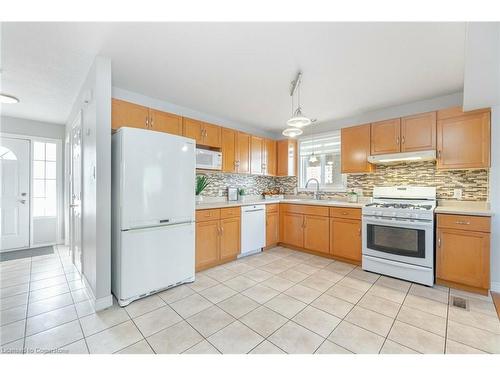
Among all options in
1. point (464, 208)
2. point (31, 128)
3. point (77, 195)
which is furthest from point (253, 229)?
point (31, 128)

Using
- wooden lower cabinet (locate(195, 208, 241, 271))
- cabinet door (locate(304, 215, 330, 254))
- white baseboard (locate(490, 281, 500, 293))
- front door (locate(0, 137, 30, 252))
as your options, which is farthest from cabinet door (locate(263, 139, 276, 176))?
front door (locate(0, 137, 30, 252))

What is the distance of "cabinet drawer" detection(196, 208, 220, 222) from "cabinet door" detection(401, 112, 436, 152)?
267cm

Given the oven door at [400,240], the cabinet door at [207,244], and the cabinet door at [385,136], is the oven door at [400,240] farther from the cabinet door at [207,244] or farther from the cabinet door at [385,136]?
the cabinet door at [207,244]

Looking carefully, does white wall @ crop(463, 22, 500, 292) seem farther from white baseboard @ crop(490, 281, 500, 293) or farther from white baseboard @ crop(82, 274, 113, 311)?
white baseboard @ crop(82, 274, 113, 311)

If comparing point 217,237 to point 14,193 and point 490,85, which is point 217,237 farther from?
point 14,193

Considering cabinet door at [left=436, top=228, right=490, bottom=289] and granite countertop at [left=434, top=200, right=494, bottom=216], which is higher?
granite countertop at [left=434, top=200, right=494, bottom=216]

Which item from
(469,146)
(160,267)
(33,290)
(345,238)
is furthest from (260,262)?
(469,146)

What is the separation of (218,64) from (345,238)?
2785mm

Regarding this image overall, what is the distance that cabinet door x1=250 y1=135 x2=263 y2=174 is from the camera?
4090 mm

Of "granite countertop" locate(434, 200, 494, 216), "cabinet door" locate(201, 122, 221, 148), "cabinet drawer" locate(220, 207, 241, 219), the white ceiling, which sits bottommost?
"cabinet drawer" locate(220, 207, 241, 219)

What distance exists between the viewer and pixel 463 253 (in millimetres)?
2359

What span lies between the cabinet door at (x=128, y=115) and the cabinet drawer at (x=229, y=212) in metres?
1.48

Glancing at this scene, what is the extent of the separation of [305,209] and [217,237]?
1.54m
